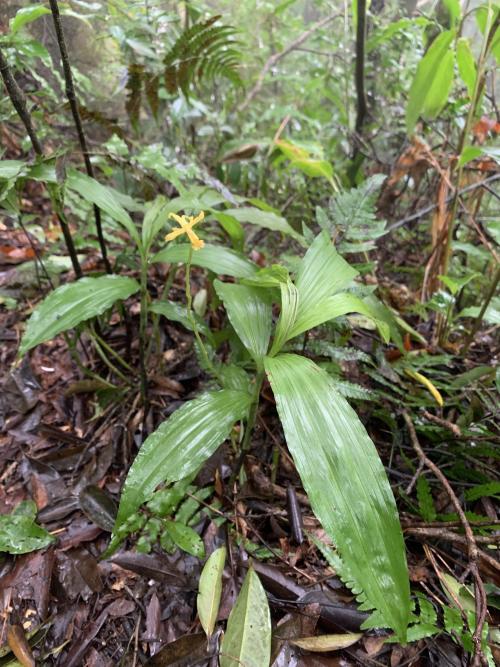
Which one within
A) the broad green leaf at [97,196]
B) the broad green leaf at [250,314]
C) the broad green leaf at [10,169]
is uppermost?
the broad green leaf at [10,169]

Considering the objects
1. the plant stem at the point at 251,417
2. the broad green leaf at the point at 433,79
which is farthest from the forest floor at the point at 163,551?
the broad green leaf at the point at 433,79

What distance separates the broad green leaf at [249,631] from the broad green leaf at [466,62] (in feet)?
6.30

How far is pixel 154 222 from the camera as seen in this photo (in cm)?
126

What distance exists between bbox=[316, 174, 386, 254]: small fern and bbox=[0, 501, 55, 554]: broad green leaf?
4.20 feet

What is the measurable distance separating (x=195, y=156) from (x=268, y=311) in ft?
6.07

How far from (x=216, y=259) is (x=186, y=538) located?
0.80 meters

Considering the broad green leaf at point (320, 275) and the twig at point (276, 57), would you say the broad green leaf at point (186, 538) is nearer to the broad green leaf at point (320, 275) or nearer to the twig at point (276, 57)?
the broad green leaf at point (320, 275)

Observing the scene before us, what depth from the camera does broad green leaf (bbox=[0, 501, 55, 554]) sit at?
1.10 meters

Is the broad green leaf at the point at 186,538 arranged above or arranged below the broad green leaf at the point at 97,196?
below

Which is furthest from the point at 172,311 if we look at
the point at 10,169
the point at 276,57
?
the point at 276,57

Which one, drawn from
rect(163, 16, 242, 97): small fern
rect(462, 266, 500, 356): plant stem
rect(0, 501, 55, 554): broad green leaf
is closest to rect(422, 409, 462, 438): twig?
rect(462, 266, 500, 356): plant stem

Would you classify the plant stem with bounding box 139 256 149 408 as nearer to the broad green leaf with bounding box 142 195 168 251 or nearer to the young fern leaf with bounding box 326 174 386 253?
the broad green leaf with bounding box 142 195 168 251

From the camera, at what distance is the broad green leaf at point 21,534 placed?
3.62 ft

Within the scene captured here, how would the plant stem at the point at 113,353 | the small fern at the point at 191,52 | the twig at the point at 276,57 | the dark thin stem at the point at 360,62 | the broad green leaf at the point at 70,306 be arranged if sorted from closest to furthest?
1. the broad green leaf at the point at 70,306
2. the plant stem at the point at 113,353
3. the small fern at the point at 191,52
4. the dark thin stem at the point at 360,62
5. the twig at the point at 276,57
